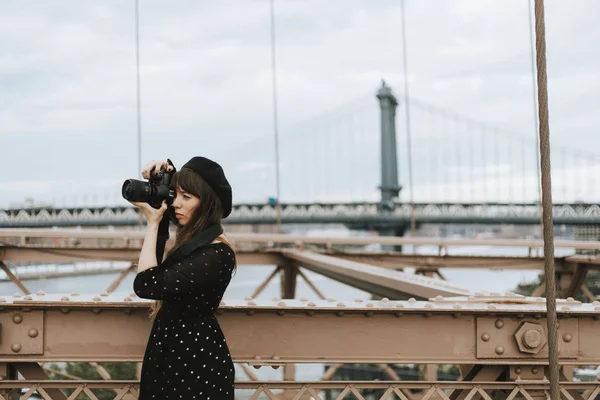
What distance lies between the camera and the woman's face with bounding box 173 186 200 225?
2.51 metres

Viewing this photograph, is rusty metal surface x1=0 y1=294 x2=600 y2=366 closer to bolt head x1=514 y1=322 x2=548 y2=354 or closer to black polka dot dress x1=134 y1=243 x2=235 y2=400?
bolt head x1=514 y1=322 x2=548 y2=354

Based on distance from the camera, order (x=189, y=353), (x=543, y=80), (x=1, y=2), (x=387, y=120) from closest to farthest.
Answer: (x=543, y=80) < (x=189, y=353) < (x=1, y=2) < (x=387, y=120)

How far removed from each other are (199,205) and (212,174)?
0.40ft

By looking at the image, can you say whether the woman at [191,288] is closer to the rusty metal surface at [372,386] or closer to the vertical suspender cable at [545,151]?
the rusty metal surface at [372,386]

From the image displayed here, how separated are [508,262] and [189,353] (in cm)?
830

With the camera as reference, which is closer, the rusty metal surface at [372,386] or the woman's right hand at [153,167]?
the woman's right hand at [153,167]

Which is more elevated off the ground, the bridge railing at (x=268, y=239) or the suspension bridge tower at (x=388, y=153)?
the suspension bridge tower at (x=388, y=153)

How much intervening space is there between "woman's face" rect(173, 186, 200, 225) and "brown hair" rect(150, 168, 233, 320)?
0.04 ft

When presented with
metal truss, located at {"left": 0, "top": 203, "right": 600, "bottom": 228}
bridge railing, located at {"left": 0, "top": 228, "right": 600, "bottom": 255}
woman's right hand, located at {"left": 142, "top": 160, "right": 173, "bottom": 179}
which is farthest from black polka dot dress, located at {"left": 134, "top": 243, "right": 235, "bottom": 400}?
metal truss, located at {"left": 0, "top": 203, "right": 600, "bottom": 228}

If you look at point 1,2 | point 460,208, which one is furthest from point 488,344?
point 460,208

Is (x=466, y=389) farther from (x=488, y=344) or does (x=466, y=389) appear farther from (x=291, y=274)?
(x=291, y=274)

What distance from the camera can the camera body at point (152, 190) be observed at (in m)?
2.39

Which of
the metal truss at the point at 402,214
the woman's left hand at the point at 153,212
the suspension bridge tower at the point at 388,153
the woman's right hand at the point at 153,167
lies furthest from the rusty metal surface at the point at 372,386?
the suspension bridge tower at the point at 388,153

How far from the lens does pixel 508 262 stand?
10.1m
